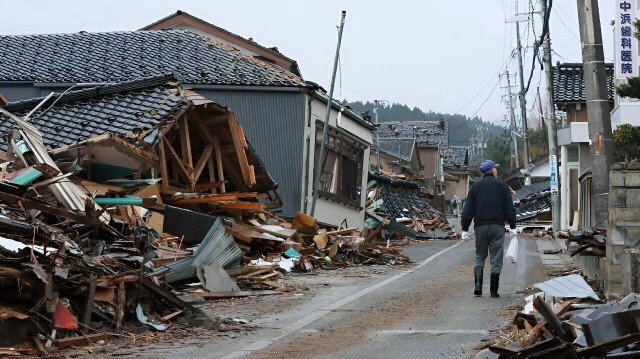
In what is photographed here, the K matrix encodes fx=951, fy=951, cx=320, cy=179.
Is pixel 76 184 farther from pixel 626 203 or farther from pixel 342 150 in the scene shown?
pixel 342 150

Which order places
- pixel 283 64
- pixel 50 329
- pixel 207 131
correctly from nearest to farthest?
pixel 50 329
pixel 207 131
pixel 283 64

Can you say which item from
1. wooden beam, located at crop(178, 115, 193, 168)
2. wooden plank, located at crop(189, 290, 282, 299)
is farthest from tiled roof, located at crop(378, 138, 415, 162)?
wooden plank, located at crop(189, 290, 282, 299)

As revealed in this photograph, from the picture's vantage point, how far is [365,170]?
117ft

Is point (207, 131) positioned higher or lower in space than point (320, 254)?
higher

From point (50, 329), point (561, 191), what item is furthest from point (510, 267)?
point (561, 191)

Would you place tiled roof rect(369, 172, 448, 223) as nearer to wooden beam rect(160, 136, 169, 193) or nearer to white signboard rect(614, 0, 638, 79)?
white signboard rect(614, 0, 638, 79)

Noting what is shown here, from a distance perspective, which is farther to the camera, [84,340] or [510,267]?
[510,267]

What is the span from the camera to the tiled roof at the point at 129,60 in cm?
2880

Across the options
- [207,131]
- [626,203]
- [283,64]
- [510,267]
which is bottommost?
[510,267]

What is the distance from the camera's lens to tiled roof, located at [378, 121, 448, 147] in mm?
94738

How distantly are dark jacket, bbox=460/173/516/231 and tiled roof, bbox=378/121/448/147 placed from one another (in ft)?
256

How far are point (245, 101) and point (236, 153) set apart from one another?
23.1ft

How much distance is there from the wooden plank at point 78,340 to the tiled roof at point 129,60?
19063 millimetres

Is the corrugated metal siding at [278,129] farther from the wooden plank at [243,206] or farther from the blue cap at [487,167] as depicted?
the blue cap at [487,167]
